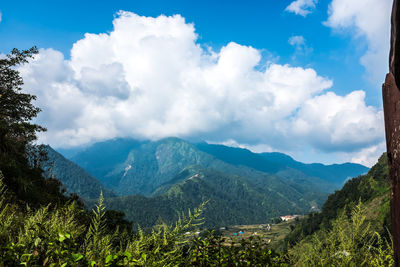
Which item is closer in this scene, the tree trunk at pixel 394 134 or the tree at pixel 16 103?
the tree trunk at pixel 394 134

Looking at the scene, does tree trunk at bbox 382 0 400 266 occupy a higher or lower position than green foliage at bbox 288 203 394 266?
higher

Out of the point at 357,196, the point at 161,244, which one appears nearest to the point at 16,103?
the point at 161,244

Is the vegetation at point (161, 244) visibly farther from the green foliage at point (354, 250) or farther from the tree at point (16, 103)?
the tree at point (16, 103)

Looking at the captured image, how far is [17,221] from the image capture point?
138 inches

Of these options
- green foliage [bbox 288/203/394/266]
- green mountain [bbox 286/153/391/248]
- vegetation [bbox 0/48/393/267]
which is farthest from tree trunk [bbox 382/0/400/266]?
green mountain [bbox 286/153/391/248]

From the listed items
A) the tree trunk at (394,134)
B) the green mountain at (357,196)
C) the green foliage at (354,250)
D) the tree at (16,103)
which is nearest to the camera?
the tree trunk at (394,134)

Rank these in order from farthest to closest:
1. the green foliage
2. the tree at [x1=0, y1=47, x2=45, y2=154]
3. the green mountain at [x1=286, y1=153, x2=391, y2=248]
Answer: the green mountain at [x1=286, y1=153, x2=391, y2=248]
the tree at [x1=0, y1=47, x2=45, y2=154]
the green foliage

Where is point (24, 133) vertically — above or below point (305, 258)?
above

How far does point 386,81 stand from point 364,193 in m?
145

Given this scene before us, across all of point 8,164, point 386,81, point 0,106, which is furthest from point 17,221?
point 0,106

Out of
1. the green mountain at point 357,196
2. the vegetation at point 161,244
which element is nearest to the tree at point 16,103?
the vegetation at point 161,244

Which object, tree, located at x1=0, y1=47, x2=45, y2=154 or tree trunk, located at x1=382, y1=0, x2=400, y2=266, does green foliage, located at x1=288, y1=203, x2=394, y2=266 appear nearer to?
tree trunk, located at x1=382, y1=0, x2=400, y2=266

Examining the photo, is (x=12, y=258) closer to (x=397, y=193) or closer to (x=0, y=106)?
(x=397, y=193)

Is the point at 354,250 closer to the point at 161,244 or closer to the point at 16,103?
the point at 161,244
